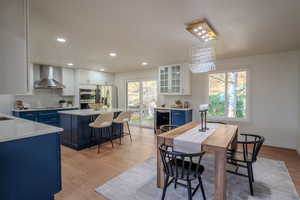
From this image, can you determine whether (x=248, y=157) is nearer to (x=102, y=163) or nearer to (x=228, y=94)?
(x=102, y=163)

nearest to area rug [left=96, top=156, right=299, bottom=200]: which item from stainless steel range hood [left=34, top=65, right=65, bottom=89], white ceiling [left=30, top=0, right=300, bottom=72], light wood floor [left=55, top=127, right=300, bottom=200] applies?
light wood floor [left=55, top=127, right=300, bottom=200]

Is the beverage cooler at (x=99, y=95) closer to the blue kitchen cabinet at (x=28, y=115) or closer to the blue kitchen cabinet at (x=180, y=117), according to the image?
the blue kitchen cabinet at (x=28, y=115)

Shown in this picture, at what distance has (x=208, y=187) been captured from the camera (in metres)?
2.17

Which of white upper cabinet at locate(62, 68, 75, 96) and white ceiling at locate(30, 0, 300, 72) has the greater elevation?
white ceiling at locate(30, 0, 300, 72)

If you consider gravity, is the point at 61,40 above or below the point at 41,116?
above

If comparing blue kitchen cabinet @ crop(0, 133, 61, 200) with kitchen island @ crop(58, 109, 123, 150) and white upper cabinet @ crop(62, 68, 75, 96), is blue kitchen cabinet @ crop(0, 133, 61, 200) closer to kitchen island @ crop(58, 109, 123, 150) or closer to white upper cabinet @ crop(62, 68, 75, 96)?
kitchen island @ crop(58, 109, 123, 150)

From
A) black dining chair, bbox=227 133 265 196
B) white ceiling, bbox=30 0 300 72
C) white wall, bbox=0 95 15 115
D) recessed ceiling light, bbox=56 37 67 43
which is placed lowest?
black dining chair, bbox=227 133 265 196

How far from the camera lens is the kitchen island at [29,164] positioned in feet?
5.18

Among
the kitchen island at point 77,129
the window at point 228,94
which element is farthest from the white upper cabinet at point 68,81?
the window at point 228,94

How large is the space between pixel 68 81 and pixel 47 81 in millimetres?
716

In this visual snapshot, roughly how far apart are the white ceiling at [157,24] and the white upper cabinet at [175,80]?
1482 mm

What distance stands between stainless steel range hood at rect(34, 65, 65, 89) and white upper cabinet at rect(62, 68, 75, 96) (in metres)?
0.27

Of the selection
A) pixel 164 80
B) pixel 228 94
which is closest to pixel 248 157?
pixel 228 94

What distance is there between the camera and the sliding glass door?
6125 mm
